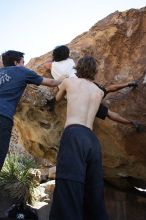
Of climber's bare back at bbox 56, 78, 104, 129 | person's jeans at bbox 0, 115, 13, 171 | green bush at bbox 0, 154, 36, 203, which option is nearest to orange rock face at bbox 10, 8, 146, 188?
climber's bare back at bbox 56, 78, 104, 129

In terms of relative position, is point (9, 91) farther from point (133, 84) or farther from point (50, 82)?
point (133, 84)

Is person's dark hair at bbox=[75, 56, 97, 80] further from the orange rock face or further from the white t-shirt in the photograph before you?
the orange rock face

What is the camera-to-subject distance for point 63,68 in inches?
216

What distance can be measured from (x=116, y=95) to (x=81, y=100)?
4.96ft

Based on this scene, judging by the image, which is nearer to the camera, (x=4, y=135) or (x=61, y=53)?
(x=4, y=135)

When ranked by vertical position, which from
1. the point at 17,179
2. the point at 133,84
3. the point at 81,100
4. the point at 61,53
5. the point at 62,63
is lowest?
the point at 17,179

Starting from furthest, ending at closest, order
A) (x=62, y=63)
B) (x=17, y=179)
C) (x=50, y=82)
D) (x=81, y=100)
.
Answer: (x=17, y=179), (x=62, y=63), (x=50, y=82), (x=81, y=100)

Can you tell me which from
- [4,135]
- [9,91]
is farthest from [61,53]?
[4,135]

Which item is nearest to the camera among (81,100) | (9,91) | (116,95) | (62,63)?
(81,100)

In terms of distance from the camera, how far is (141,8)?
19.8 feet

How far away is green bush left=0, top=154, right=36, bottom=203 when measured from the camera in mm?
12523

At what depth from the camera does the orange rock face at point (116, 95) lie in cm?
568

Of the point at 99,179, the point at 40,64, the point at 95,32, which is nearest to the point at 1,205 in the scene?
the point at 40,64

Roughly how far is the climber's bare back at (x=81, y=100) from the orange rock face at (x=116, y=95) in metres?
1.20
